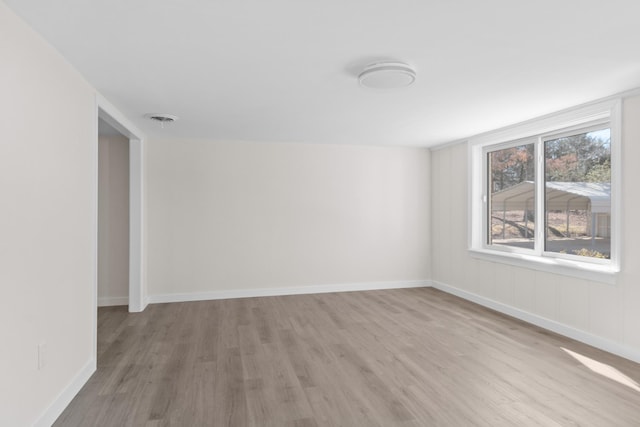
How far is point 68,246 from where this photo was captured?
96.7 inches

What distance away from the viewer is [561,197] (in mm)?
3977

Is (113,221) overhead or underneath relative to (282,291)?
overhead

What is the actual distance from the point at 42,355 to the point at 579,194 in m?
4.67

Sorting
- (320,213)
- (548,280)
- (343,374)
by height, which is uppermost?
(320,213)

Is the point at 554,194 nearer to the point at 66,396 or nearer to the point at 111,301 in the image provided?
the point at 66,396

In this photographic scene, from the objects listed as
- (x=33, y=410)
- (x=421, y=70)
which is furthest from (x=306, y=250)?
(x=33, y=410)

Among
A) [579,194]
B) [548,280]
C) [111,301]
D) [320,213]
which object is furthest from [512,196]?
[111,301]

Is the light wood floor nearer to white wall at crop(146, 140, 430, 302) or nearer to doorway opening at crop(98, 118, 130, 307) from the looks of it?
doorway opening at crop(98, 118, 130, 307)

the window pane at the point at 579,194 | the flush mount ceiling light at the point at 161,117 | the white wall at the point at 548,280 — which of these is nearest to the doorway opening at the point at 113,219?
the flush mount ceiling light at the point at 161,117

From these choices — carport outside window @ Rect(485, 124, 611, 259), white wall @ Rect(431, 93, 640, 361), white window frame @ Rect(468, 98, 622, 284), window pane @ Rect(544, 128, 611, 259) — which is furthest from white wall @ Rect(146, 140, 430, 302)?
window pane @ Rect(544, 128, 611, 259)

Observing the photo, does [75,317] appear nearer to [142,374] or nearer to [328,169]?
[142,374]

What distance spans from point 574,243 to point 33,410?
15.3 feet

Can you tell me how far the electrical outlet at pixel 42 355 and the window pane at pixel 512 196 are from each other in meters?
4.69

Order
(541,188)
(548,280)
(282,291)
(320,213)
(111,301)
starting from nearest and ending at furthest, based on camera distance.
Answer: (548,280)
(541,188)
(111,301)
(282,291)
(320,213)
